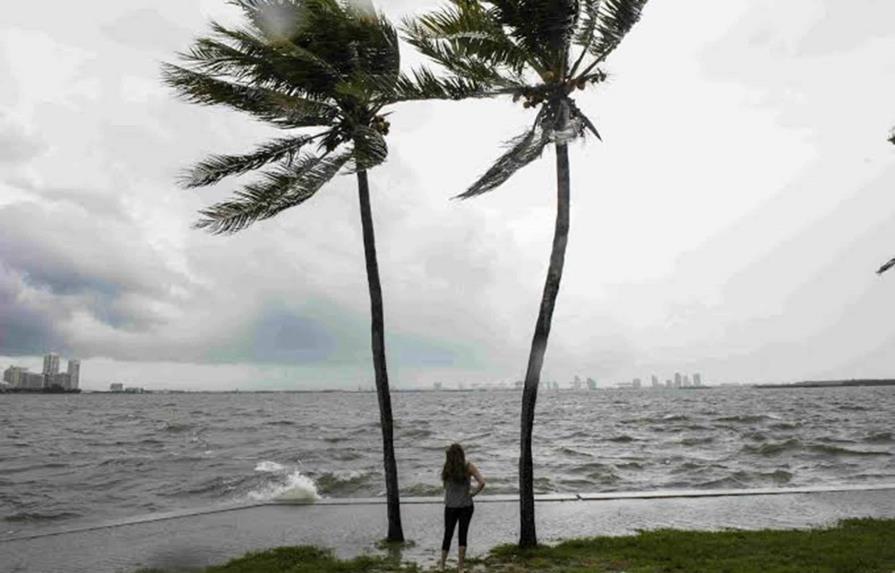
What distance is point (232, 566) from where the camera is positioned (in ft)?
30.9

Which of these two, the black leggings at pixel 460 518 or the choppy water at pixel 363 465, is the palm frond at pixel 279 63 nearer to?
the black leggings at pixel 460 518

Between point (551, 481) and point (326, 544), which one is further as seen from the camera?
point (551, 481)

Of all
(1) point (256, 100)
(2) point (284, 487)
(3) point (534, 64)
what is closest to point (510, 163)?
(3) point (534, 64)

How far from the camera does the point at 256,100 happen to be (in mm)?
10359

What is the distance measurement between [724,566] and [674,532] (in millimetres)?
2241

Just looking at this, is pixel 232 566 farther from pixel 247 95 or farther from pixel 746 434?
pixel 746 434

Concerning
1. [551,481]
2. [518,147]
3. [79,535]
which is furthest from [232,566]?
[551,481]

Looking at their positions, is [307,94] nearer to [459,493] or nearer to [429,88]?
[429,88]

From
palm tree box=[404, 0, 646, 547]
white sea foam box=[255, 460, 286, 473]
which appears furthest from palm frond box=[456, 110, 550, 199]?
white sea foam box=[255, 460, 286, 473]

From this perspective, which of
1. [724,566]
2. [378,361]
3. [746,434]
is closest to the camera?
[724,566]

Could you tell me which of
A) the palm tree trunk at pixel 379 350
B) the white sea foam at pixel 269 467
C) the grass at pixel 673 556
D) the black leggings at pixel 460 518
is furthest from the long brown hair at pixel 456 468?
the white sea foam at pixel 269 467

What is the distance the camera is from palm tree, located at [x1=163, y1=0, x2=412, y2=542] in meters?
9.53

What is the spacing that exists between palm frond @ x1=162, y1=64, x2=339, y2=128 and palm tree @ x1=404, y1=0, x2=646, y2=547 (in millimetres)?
2060

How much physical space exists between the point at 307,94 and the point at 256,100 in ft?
2.73
